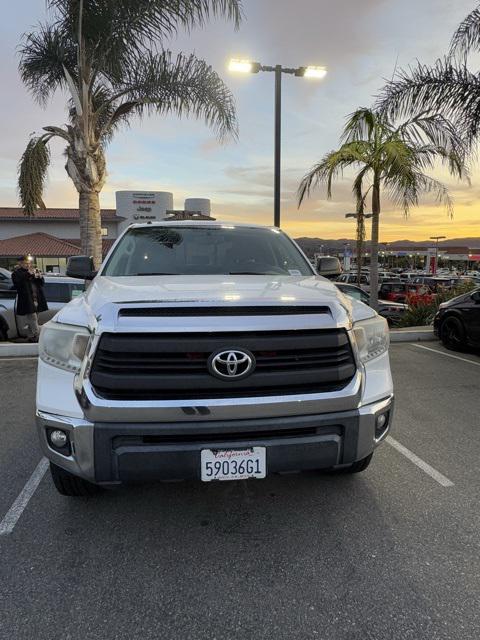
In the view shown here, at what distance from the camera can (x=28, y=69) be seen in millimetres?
10758

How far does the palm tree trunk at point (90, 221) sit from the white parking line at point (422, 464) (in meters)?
8.47

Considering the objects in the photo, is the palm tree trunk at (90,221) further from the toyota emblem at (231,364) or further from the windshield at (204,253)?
the toyota emblem at (231,364)

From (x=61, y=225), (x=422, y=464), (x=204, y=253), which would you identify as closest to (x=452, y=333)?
(x=422, y=464)

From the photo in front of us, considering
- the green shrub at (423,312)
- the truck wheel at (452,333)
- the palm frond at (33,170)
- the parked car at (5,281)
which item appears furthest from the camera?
the green shrub at (423,312)

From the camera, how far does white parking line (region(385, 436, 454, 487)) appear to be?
3381mm

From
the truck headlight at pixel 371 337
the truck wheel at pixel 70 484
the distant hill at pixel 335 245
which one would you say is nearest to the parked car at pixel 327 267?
the truck headlight at pixel 371 337

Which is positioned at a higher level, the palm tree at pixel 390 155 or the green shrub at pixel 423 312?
the palm tree at pixel 390 155

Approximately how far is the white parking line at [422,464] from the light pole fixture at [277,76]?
6730mm

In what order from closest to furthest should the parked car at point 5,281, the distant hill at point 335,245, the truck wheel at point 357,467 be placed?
the truck wheel at point 357,467 → the parked car at point 5,281 → the distant hill at point 335,245

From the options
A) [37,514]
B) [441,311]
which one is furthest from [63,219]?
[37,514]

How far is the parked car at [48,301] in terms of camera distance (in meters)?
8.72

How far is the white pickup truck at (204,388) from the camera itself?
7.50 feet

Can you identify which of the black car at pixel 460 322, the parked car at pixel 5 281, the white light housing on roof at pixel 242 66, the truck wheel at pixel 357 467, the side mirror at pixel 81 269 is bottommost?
the truck wheel at pixel 357 467

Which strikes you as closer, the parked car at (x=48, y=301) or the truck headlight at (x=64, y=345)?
the truck headlight at (x=64, y=345)
